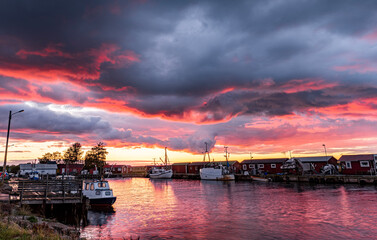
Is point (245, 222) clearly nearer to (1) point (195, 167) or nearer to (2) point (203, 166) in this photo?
(2) point (203, 166)

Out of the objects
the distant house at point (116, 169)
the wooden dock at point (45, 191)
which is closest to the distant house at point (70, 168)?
the distant house at point (116, 169)

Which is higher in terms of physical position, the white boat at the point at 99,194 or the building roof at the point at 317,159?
the building roof at the point at 317,159

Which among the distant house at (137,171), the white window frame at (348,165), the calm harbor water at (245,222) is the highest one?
the white window frame at (348,165)

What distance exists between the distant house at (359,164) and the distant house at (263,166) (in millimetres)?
21999

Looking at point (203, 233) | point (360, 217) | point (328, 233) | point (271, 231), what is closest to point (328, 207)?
point (360, 217)

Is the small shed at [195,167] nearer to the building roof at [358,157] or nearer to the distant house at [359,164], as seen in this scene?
the building roof at [358,157]

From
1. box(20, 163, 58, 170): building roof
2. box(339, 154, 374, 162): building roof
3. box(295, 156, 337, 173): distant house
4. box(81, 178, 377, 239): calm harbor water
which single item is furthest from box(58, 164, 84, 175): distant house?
box(339, 154, 374, 162): building roof

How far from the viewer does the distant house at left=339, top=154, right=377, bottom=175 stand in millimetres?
76312

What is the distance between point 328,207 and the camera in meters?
37.4

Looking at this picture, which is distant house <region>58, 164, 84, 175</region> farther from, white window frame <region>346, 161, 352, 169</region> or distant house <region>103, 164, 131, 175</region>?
white window frame <region>346, 161, 352, 169</region>

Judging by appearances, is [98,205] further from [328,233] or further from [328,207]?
[328,207]

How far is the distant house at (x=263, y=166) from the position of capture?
102 metres

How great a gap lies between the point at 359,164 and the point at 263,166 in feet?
118

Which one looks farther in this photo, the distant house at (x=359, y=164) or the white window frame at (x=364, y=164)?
the white window frame at (x=364, y=164)
